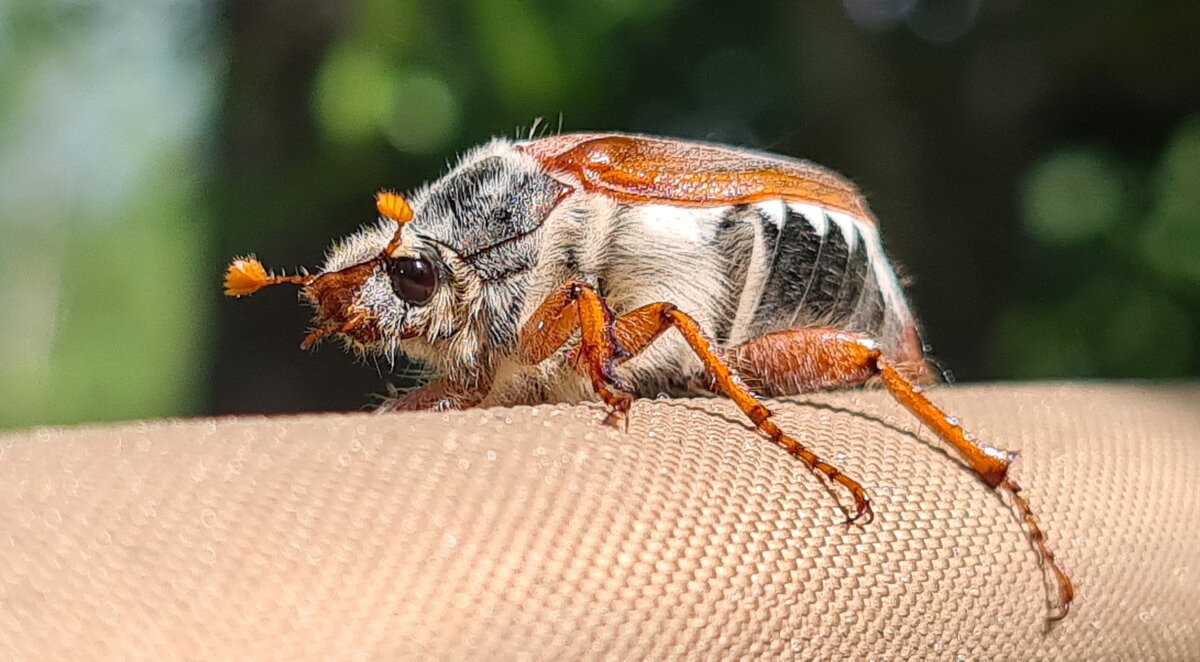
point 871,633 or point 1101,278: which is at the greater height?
point 871,633

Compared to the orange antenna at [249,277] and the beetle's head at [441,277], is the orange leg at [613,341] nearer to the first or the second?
the beetle's head at [441,277]

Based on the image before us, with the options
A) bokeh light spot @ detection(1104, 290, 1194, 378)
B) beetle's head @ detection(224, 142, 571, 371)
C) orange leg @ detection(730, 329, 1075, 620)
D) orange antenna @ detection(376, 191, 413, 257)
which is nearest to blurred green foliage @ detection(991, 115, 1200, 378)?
bokeh light spot @ detection(1104, 290, 1194, 378)

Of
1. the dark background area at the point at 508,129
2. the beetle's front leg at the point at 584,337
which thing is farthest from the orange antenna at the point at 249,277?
the dark background area at the point at 508,129

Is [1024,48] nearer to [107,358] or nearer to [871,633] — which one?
[871,633]

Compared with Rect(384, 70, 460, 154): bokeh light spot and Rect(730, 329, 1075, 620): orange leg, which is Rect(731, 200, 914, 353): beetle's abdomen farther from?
Rect(384, 70, 460, 154): bokeh light spot

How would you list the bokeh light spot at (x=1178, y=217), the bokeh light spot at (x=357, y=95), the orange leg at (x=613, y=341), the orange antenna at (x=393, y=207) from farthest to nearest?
the bokeh light spot at (x=357, y=95) < the bokeh light spot at (x=1178, y=217) < the orange antenna at (x=393, y=207) < the orange leg at (x=613, y=341)

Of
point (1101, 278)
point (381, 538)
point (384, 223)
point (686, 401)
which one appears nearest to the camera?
point (381, 538)

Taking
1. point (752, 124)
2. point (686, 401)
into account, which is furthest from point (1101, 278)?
point (686, 401)

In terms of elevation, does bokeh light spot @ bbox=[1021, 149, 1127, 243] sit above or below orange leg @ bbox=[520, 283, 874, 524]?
below
